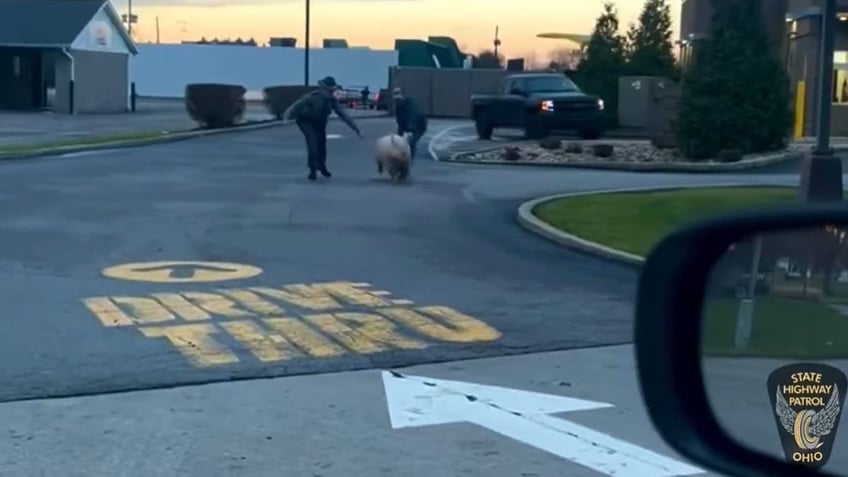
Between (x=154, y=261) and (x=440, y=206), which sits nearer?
(x=154, y=261)

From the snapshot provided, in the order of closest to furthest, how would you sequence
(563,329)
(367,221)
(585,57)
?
(563,329), (367,221), (585,57)

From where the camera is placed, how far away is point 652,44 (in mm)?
50875

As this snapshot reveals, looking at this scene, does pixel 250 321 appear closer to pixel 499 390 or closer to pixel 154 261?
pixel 499 390

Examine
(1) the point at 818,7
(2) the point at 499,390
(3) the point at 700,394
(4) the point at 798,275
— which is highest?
(1) the point at 818,7

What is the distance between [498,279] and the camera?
41.3 ft

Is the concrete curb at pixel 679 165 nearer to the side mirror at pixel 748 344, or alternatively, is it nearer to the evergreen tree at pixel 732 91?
the evergreen tree at pixel 732 91

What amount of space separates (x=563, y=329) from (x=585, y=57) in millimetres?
39061

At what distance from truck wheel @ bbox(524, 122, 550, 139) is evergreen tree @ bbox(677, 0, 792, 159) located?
819cm

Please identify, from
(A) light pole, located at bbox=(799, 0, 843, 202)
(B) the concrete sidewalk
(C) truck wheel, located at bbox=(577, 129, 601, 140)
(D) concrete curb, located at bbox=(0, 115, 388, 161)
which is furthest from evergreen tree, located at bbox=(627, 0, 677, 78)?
(A) light pole, located at bbox=(799, 0, 843, 202)

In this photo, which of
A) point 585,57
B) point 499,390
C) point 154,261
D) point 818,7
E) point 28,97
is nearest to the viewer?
point 499,390

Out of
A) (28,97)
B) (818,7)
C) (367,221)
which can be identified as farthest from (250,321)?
(28,97)

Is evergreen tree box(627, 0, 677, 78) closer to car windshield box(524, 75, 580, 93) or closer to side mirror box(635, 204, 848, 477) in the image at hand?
car windshield box(524, 75, 580, 93)

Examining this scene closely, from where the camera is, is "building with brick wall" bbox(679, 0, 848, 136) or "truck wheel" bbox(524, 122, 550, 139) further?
"truck wheel" bbox(524, 122, 550, 139)

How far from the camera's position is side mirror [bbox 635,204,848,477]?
2.75m
